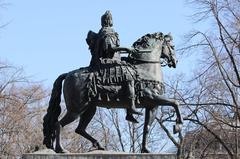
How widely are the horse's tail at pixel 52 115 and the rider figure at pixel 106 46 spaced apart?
842 mm

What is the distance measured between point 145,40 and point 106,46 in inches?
39.5

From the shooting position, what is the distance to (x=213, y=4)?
24.5 m

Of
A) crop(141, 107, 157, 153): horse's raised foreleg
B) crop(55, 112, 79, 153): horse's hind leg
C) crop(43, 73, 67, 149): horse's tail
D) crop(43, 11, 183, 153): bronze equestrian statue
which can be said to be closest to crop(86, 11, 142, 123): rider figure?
crop(43, 11, 183, 153): bronze equestrian statue

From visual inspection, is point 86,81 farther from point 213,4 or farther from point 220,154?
point 220,154

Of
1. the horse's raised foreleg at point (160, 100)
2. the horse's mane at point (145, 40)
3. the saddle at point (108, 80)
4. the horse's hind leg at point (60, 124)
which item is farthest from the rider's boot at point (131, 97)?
the horse's hind leg at point (60, 124)

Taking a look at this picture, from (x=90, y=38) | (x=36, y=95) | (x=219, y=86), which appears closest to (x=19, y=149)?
(x=36, y=95)

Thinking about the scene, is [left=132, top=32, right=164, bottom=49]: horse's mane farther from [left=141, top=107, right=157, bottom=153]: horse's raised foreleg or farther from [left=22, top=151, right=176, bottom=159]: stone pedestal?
[left=22, top=151, right=176, bottom=159]: stone pedestal

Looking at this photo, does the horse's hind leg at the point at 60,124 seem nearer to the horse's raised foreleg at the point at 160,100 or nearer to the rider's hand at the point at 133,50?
the horse's raised foreleg at the point at 160,100

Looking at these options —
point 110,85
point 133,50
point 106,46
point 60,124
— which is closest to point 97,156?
point 60,124

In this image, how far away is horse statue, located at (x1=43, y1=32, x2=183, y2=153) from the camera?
43.0 feet

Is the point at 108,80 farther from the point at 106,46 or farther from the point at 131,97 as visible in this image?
the point at 106,46

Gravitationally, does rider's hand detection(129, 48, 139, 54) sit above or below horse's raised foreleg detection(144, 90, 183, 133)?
above

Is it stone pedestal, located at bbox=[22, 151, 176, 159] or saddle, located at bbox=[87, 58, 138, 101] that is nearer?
stone pedestal, located at bbox=[22, 151, 176, 159]

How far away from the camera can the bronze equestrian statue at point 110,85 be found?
13.1 meters
